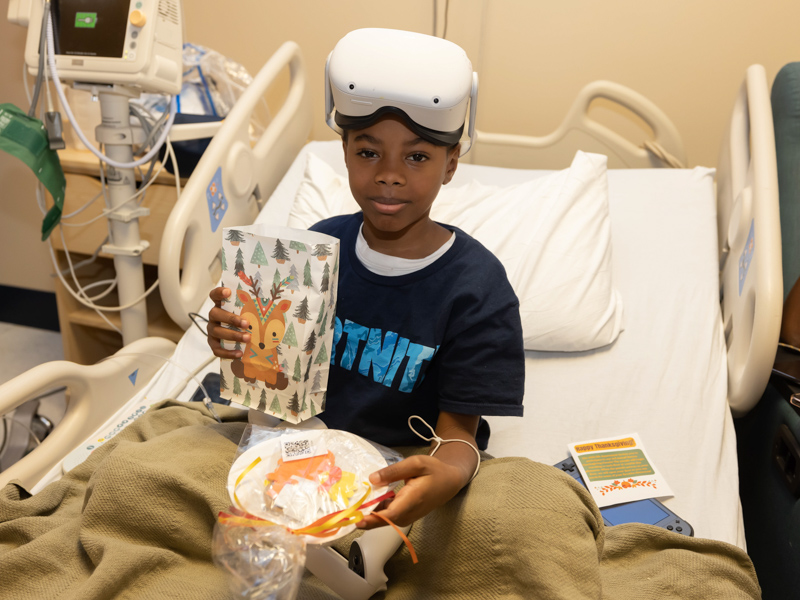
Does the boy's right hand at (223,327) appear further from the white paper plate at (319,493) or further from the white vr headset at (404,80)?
the white vr headset at (404,80)

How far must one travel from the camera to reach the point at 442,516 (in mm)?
865

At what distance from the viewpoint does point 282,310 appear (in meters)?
0.91

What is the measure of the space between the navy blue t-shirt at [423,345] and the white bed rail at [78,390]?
573mm

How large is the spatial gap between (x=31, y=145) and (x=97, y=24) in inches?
12.4

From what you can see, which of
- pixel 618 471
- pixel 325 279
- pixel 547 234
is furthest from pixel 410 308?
pixel 547 234

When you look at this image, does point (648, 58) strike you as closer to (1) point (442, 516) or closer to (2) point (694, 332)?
(2) point (694, 332)

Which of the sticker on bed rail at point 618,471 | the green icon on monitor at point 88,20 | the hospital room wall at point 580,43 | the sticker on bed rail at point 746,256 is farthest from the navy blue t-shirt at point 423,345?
the hospital room wall at point 580,43

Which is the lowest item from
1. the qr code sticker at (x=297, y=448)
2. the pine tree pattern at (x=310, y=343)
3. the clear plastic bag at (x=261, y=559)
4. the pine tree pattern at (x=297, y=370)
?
the clear plastic bag at (x=261, y=559)

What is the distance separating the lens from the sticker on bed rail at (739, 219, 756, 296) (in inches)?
54.3

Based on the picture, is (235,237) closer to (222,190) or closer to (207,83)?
(222,190)

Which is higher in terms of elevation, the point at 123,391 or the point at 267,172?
the point at 267,172

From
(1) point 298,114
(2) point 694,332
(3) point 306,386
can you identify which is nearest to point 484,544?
(3) point 306,386

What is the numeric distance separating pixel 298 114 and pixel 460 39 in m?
0.65

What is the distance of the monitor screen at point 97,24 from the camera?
139 centimetres
